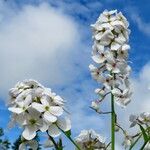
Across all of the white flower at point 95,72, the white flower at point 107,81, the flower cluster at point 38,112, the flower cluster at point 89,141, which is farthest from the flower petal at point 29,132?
the white flower at point 95,72

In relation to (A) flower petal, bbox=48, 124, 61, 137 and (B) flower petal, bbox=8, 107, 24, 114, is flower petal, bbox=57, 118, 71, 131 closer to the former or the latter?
(A) flower petal, bbox=48, 124, 61, 137

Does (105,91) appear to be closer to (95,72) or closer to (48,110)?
(95,72)

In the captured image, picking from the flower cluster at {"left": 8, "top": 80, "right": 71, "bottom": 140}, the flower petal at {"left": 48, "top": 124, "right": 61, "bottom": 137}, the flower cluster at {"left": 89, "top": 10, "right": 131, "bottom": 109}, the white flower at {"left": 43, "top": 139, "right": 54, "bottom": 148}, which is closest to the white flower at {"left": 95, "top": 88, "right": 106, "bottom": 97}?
the flower cluster at {"left": 89, "top": 10, "right": 131, "bottom": 109}

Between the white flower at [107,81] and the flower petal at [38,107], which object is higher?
the white flower at [107,81]

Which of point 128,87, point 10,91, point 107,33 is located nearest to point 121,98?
point 128,87

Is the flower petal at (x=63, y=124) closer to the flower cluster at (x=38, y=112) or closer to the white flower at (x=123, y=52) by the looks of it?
the flower cluster at (x=38, y=112)

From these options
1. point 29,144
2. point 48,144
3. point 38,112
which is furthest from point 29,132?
point 48,144
